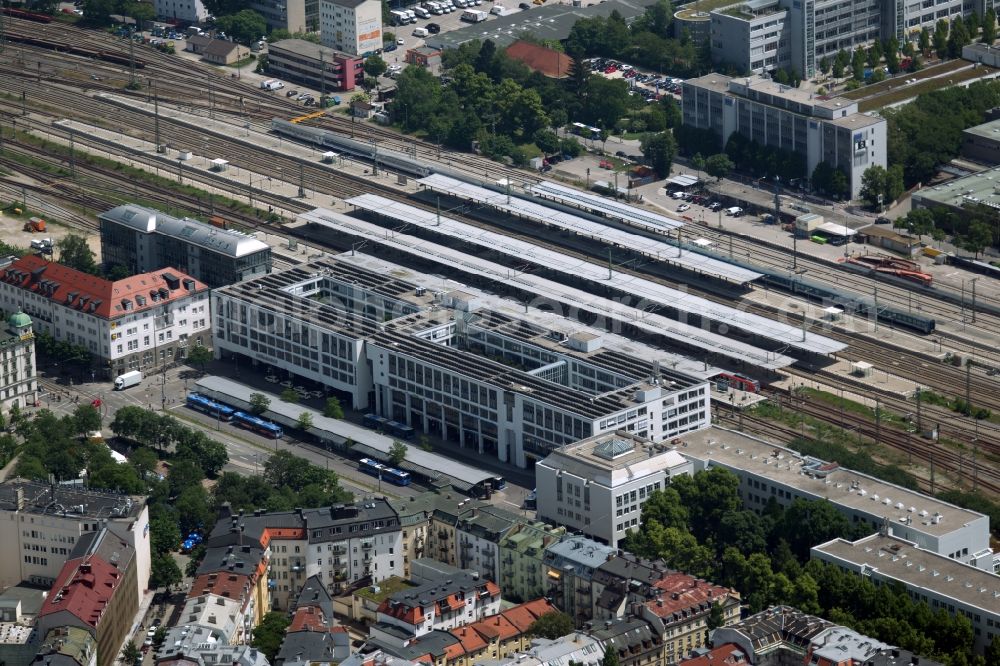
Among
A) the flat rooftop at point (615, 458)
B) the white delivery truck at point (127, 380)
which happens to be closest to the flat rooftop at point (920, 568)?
the flat rooftop at point (615, 458)

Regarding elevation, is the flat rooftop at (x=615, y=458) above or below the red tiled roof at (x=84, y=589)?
above

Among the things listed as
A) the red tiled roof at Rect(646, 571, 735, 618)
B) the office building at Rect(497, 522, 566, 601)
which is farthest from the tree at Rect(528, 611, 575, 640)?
the office building at Rect(497, 522, 566, 601)

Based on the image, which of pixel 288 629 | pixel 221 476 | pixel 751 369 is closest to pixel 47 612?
pixel 288 629

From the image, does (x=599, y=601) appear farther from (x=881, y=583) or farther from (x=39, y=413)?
(x=39, y=413)

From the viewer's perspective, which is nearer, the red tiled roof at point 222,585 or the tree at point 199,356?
the red tiled roof at point 222,585

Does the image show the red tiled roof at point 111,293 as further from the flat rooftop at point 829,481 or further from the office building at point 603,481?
the flat rooftop at point 829,481
